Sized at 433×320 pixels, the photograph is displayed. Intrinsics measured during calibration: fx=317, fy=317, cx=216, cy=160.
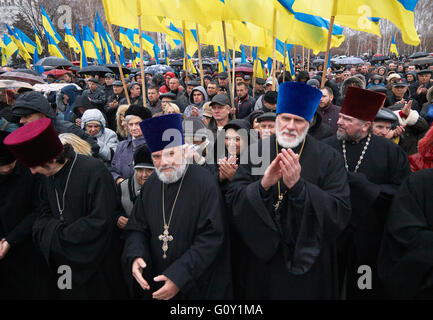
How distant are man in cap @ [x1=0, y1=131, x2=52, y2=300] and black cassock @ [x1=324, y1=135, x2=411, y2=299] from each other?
9.54 feet

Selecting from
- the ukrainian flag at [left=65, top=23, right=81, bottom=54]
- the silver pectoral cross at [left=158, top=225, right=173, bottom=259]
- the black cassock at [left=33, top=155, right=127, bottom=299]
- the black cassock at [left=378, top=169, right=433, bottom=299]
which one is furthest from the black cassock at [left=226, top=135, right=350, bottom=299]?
the ukrainian flag at [left=65, top=23, right=81, bottom=54]

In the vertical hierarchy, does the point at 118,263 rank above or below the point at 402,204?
below

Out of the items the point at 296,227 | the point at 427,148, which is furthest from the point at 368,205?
the point at 296,227

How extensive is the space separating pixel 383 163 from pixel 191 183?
1833mm

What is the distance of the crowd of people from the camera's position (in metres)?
2.31

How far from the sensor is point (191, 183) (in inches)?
106

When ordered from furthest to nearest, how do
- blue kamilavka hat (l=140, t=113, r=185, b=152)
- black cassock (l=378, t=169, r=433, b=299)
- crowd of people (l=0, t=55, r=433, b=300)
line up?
blue kamilavka hat (l=140, t=113, r=185, b=152), crowd of people (l=0, t=55, r=433, b=300), black cassock (l=378, t=169, r=433, b=299)

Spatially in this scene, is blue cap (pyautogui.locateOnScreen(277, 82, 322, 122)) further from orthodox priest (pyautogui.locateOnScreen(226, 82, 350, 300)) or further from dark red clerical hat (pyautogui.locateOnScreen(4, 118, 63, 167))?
dark red clerical hat (pyautogui.locateOnScreen(4, 118, 63, 167))

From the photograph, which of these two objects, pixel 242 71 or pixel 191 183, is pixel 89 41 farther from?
pixel 191 183

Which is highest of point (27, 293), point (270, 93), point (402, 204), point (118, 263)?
point (270, 93)

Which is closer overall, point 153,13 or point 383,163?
point 383,163

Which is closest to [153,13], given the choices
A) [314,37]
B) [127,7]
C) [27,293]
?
[127,7]

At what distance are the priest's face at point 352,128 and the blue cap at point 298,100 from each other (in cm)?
66

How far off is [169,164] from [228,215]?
0.74 m
